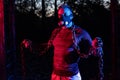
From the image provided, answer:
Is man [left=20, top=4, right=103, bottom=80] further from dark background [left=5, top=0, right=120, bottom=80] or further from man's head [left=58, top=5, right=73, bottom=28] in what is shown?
dark background [left=5, top=0, right=120, bottom=80]

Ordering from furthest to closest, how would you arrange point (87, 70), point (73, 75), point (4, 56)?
point (87, 70) → point (4, 56) → point (73, 75)

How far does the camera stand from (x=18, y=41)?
16000 mm

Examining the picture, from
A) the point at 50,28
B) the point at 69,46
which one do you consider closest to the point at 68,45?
the point at 69,46

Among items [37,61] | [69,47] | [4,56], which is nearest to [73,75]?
[69,47]

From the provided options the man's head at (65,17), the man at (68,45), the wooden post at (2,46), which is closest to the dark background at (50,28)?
the wooden post at (2,46)

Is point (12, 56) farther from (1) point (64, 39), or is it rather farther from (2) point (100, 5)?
(2) point (100, 5)

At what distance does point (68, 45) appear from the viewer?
534cm

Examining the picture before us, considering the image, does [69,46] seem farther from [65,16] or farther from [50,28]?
[50,28]

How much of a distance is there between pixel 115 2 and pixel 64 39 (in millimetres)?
954

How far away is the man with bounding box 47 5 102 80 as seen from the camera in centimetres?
526

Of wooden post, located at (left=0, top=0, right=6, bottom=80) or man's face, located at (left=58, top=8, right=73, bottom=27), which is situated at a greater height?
man's face, located at (left=58, top=8, right=73, bottom=27)

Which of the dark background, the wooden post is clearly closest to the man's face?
the wooden post

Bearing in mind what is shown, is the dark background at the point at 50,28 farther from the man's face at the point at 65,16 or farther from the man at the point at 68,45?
the man's face at the point at 65,16

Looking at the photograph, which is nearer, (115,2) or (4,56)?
(115,2)
